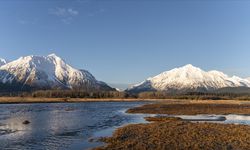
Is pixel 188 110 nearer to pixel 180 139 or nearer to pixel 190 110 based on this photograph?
pixel 190 110

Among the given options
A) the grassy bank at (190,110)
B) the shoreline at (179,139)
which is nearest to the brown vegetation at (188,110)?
the grassy bank at (190,110)

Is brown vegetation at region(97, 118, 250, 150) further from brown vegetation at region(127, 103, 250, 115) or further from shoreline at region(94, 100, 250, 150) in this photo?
brown vegetation at region(127, 103, 250, 115)

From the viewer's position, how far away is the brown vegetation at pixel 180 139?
108 feet

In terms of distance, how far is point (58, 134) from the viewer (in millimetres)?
43500

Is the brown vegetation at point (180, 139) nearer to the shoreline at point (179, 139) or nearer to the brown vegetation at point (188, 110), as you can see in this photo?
the shoreline at point (179, 139)

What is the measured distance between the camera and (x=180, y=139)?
36.5 m

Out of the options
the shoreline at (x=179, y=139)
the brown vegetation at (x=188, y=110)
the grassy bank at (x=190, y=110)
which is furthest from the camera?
the grassy bank at (x=190, y=110)

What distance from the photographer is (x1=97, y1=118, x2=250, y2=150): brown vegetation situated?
3288 centimetres

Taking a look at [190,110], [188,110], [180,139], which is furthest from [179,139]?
[188,110]

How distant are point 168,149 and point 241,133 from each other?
535 inches

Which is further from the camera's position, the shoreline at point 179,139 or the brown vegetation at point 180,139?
the shoreline at point 179,139

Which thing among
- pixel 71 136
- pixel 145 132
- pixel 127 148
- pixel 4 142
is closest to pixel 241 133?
pixel 145 132

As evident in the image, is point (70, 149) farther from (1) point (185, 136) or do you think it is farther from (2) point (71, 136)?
(1) point (185, 136)

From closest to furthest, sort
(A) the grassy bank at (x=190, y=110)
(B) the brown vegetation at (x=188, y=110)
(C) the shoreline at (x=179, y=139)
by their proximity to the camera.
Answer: (C) the shoreline at (x=179, y=139) < (B) the brown vegetation at (x=188, y=110) < (A) the grassy bank at (x=190, y=110)
